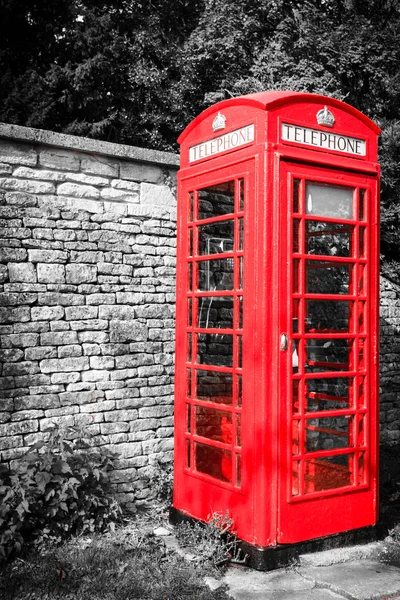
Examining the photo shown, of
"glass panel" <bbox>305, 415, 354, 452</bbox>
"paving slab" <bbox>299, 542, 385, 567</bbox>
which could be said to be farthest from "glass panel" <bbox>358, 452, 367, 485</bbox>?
"paving slab" <bbox>299, 542, 385, 567</bbox>

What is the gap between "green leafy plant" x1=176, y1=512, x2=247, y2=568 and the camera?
420 centimetres

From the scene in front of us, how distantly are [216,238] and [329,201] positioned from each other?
2.61ft

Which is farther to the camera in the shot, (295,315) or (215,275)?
(215,275)

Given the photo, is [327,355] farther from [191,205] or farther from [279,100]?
[279,100]

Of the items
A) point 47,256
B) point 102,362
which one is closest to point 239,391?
point 102,362

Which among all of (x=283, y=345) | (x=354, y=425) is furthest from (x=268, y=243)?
(x=354, y=425)

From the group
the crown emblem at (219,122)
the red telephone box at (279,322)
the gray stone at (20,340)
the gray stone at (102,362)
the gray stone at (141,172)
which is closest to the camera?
the red telephone box at (279,322)

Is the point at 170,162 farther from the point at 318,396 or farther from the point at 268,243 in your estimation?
the point at 318,396

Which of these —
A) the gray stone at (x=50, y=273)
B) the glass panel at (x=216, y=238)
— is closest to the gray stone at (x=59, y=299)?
the gray stone at (x=50, y=273)

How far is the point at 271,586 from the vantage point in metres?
3.92

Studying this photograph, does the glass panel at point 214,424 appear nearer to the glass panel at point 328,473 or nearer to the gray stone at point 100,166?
the glass panel at point 328,473

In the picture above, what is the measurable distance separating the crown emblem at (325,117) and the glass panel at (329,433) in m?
1.96

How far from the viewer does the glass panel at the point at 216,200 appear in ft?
14.4

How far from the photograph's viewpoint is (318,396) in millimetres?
4422
